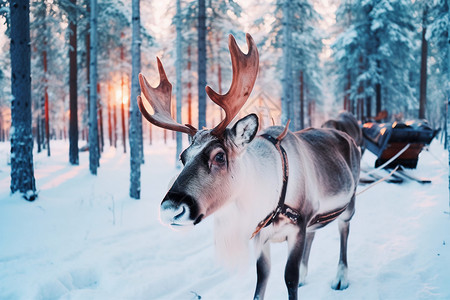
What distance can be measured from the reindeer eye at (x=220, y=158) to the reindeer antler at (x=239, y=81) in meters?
0.21

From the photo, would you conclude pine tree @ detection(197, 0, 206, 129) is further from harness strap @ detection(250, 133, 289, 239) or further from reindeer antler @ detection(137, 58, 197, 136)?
harness strap @ detection(250, 133, 289, 239)

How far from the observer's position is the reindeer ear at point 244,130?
2.02 m

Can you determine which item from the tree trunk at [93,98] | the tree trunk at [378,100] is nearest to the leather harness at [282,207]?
the tree trunk at [93,98]

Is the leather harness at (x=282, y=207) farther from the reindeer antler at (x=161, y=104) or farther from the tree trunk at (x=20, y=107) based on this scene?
the tree trunk at (x=20, y=107)

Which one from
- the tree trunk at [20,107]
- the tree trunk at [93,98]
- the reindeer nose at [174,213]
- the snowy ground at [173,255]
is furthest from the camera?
the tree trunk at [93,98]

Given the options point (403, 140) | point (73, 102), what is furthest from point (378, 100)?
point (73, 102)

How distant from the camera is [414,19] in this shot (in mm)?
18797

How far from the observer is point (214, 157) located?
201 centimetres

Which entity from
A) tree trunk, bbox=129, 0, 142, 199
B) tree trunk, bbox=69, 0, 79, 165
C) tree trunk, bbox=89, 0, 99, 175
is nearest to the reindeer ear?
tree trunk, bbox=129, 0, 142, 199

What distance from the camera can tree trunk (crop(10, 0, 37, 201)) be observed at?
5945 mm

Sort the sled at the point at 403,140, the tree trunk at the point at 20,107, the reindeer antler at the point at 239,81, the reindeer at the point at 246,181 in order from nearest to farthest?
the reindeer at the point at 246,181, the reindeer antler at the point at 239,81, the tree trunk at the point at 20,107, the sled at the point at 403,140

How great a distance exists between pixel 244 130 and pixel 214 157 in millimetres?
307

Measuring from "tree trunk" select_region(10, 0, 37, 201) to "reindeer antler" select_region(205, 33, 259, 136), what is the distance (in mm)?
5705

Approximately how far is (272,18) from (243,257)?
18.7 metres
